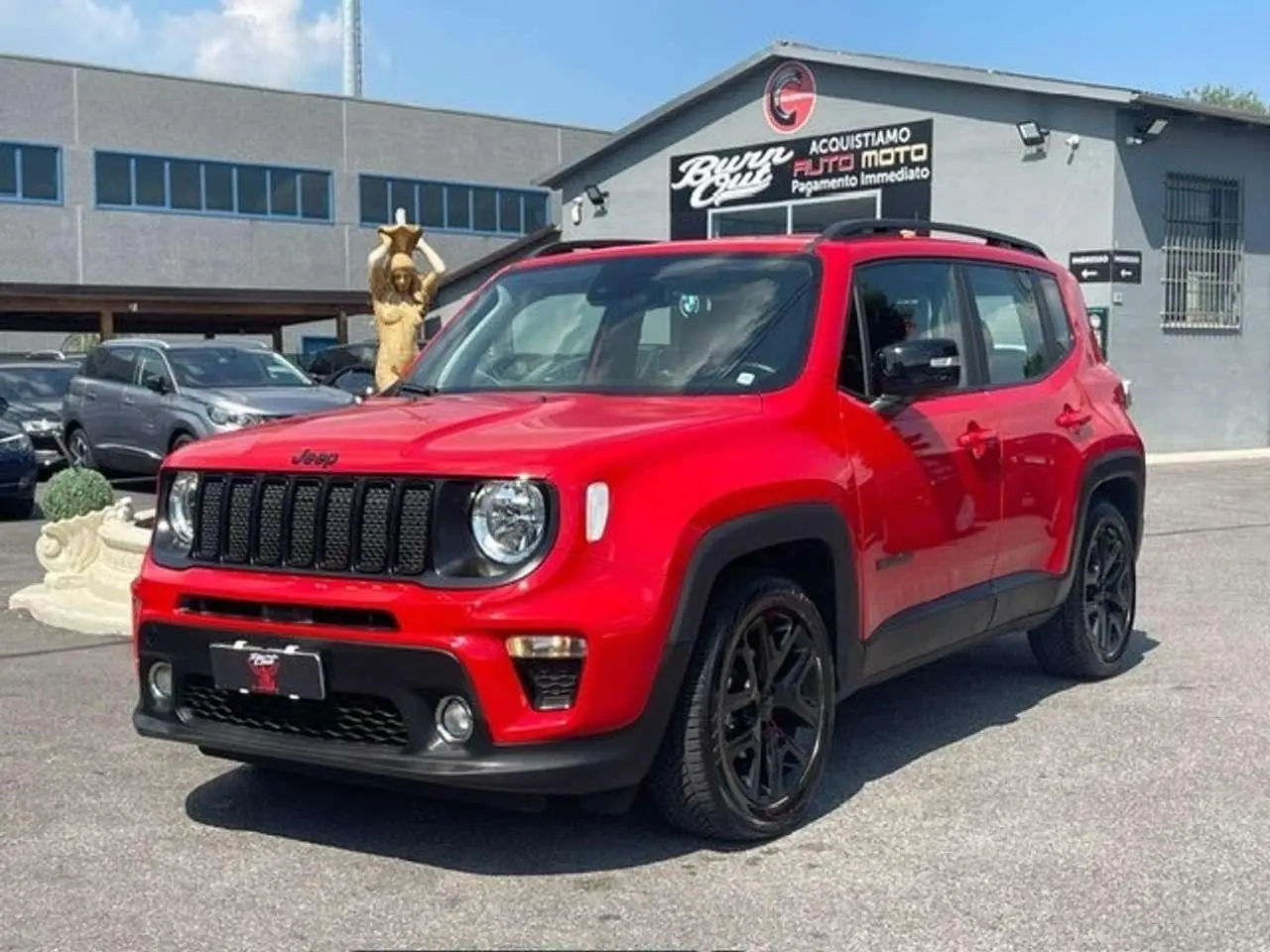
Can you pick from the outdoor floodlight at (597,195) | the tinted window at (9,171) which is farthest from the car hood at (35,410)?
the tinted window at (9,171)

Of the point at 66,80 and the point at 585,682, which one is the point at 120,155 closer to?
the point at 66,80

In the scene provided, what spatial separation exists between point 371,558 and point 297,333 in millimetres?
39264

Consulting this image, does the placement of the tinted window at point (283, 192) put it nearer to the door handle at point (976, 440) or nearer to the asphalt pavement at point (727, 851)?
the asphalt pavement at point (727, 851)

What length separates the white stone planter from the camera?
8.06 m

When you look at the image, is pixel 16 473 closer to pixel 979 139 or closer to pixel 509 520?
pixel 509 520

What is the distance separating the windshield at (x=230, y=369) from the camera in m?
15.3

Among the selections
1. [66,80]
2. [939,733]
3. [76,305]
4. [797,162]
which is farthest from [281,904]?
[66,80]

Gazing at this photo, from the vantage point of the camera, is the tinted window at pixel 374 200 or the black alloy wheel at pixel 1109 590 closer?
the black alloy wheel at pixel 1109 590

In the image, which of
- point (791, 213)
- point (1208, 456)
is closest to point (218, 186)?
point (791, 213)

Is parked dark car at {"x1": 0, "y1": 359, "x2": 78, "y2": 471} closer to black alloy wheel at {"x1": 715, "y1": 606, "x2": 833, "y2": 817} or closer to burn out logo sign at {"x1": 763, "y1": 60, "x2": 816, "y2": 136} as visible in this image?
burn out logo sign at {"x1": 763, "y1": 60, "x2": 816, "y2": 136}

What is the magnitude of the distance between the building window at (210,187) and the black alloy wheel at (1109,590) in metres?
35.2

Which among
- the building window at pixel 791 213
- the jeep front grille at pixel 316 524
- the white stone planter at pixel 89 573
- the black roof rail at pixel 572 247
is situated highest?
the building window at pixel 791 213

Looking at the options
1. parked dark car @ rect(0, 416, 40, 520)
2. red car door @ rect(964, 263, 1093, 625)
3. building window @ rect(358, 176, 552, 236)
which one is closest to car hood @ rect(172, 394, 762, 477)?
red car door @ rect(964, 263, 1093, 625)

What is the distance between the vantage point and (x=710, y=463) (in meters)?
4.31
